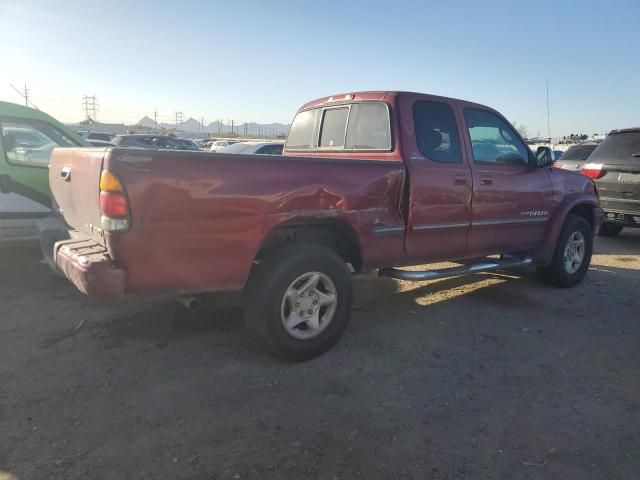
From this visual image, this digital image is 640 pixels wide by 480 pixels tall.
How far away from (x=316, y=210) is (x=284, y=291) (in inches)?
24.6

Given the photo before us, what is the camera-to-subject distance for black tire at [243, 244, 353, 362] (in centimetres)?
346

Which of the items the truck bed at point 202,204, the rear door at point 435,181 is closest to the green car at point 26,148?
the truck bed at point 202,204

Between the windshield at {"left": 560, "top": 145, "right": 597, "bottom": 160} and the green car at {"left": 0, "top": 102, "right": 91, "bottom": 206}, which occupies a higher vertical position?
the windshield at {"left": 560, "top": 145, "right": 597, "bottom": 160}

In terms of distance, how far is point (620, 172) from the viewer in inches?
313

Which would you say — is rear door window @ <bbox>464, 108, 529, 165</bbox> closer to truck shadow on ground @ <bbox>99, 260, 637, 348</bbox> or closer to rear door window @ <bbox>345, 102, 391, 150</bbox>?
rear door window @ <bbox>345, 102, 391, 150</bbox>

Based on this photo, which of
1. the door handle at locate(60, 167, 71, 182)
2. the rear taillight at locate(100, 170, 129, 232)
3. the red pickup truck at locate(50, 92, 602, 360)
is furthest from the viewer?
the door handle at locate(60, 167, 71, 182)

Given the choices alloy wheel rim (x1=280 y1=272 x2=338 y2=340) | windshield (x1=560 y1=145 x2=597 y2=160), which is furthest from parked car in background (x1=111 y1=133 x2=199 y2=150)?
alloy wheel rim (x1=280 y1=272 x2=338 y2=340)

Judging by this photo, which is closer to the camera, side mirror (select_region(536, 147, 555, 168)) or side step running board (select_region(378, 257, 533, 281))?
side step running board (select_region(378, 257, 533, 281))

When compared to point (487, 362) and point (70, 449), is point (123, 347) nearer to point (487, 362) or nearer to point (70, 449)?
point (70, 449)

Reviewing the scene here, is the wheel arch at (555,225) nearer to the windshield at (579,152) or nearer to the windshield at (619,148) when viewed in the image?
the windshield at (619,148)

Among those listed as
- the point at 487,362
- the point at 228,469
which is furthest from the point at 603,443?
the point at 228,469

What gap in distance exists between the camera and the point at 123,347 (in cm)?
390

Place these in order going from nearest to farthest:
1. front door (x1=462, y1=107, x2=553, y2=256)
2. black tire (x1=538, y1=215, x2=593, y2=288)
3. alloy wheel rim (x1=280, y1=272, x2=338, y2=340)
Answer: alloy wheel rim (x1=280, y1=272, x2=338, y2=340) < front door (x1=462, y1=107, x2=553, y2=256) < black tire (x1=538, y1=215, x2=593, y2=288)

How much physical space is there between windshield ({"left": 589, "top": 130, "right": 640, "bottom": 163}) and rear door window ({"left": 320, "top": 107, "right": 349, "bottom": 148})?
5542 millimetres
